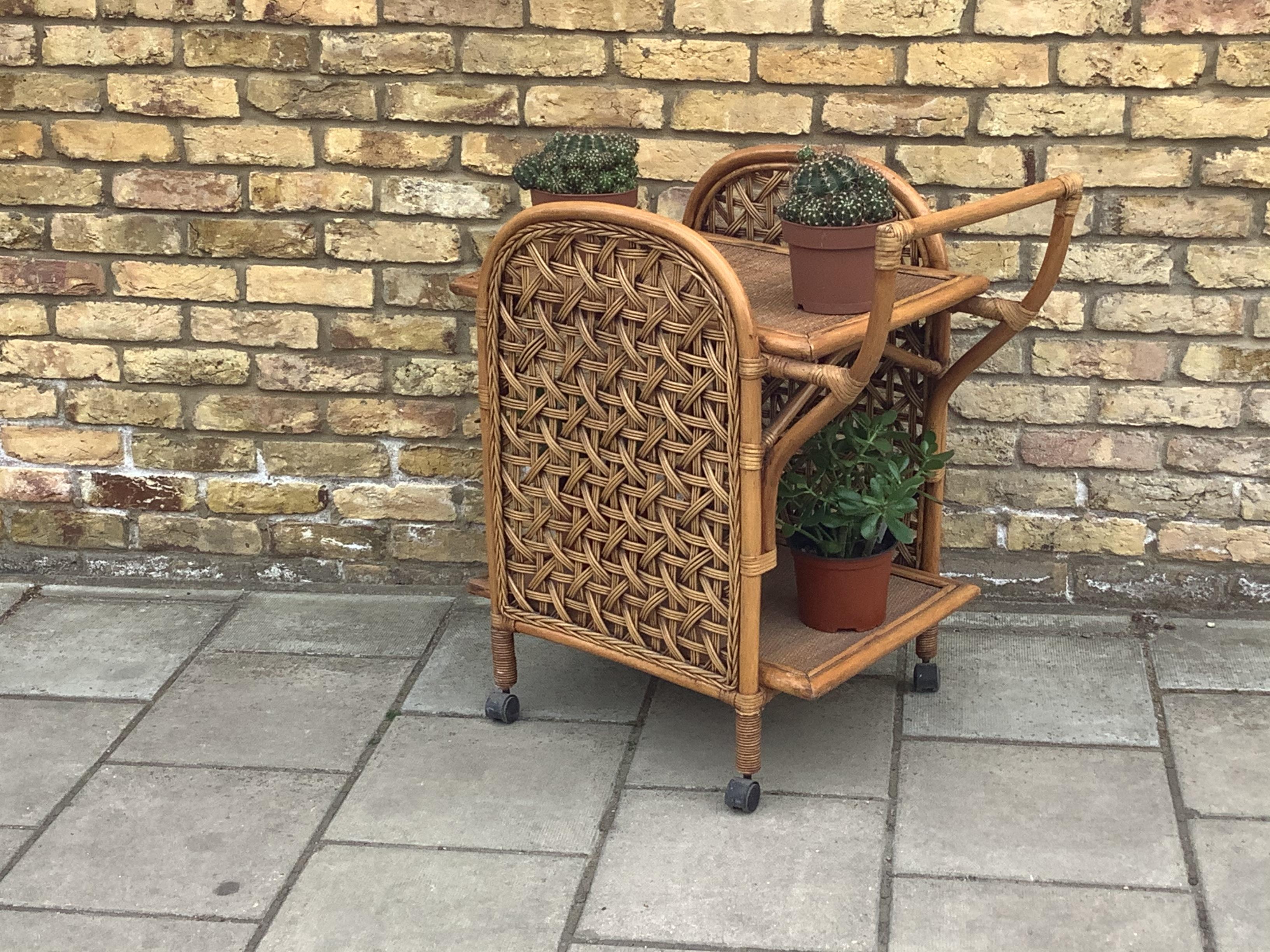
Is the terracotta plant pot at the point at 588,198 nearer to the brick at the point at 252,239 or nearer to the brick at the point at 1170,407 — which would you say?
the brick at the point at 252,239

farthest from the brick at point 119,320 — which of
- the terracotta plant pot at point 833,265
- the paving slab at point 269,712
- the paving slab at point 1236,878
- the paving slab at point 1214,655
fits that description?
the paving slab at point 1236,878

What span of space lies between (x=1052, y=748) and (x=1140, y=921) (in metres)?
0.55

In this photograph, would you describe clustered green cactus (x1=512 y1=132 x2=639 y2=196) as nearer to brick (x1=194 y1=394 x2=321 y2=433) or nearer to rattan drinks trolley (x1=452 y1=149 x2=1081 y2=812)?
rattan drinks trolley (x1=452 y1=149 x2=1081 y2=812)

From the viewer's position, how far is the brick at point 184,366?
368 cm

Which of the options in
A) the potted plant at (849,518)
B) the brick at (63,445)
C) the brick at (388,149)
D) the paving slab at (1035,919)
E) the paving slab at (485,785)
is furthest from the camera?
the brick at (63,445)

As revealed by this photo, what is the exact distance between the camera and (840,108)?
3297 mm

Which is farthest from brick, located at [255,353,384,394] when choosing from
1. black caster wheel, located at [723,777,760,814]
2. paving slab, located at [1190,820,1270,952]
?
paving slab, located at [1190,820,1270,952]

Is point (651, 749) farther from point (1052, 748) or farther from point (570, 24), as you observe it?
point (570, 24)

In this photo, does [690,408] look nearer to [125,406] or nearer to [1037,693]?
[1037,693]

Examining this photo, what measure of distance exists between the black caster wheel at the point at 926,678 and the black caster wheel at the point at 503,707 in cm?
84

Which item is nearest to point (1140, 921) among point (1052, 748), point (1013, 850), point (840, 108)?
point (1013, 850)

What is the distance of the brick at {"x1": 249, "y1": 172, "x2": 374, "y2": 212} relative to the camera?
11.4ft

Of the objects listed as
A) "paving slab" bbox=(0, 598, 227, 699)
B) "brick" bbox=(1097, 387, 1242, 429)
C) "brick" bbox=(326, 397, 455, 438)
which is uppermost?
"brick" bbox=(1097, 387, 1242, 429)

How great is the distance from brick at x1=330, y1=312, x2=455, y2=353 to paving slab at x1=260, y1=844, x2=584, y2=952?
129 cm
